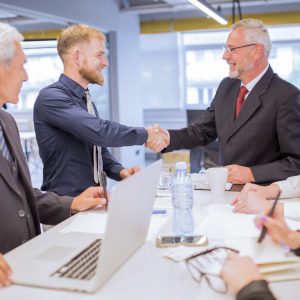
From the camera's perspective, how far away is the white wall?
5.52 m

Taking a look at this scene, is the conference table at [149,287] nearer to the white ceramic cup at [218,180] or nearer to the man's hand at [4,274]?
the man's hand at [4,274]

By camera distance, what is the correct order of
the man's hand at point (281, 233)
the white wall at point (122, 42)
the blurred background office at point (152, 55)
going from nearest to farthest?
the man's hand at point (281, 233)
the white wall at point (122, 42)
the blurred background office at point (152, 55)

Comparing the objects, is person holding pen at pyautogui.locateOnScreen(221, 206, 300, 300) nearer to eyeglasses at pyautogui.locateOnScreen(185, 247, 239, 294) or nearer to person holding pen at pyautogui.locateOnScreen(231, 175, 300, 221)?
eyeglasses at pyautogui.locateOnScreen(185, 247, 239, 294)

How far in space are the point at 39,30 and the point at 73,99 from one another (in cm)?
471

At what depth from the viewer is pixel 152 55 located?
8508 mm

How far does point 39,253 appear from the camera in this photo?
4.78 feet

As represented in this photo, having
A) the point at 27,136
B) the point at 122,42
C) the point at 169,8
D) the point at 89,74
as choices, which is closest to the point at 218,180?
the point at 89,74

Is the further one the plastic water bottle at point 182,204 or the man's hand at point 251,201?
the man's hand at point 251,201

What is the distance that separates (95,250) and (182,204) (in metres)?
0.50

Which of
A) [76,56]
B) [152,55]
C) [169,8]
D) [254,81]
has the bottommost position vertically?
[254,81]

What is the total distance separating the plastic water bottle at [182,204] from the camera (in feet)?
5.46

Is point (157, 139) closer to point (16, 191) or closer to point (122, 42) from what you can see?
point (16, 191)

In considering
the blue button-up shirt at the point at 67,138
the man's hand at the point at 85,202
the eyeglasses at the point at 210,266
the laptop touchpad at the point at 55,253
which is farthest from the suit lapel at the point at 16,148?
the eyeglasses at the point at 210,266

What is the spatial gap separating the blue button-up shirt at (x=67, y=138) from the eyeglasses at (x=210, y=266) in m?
1.29
